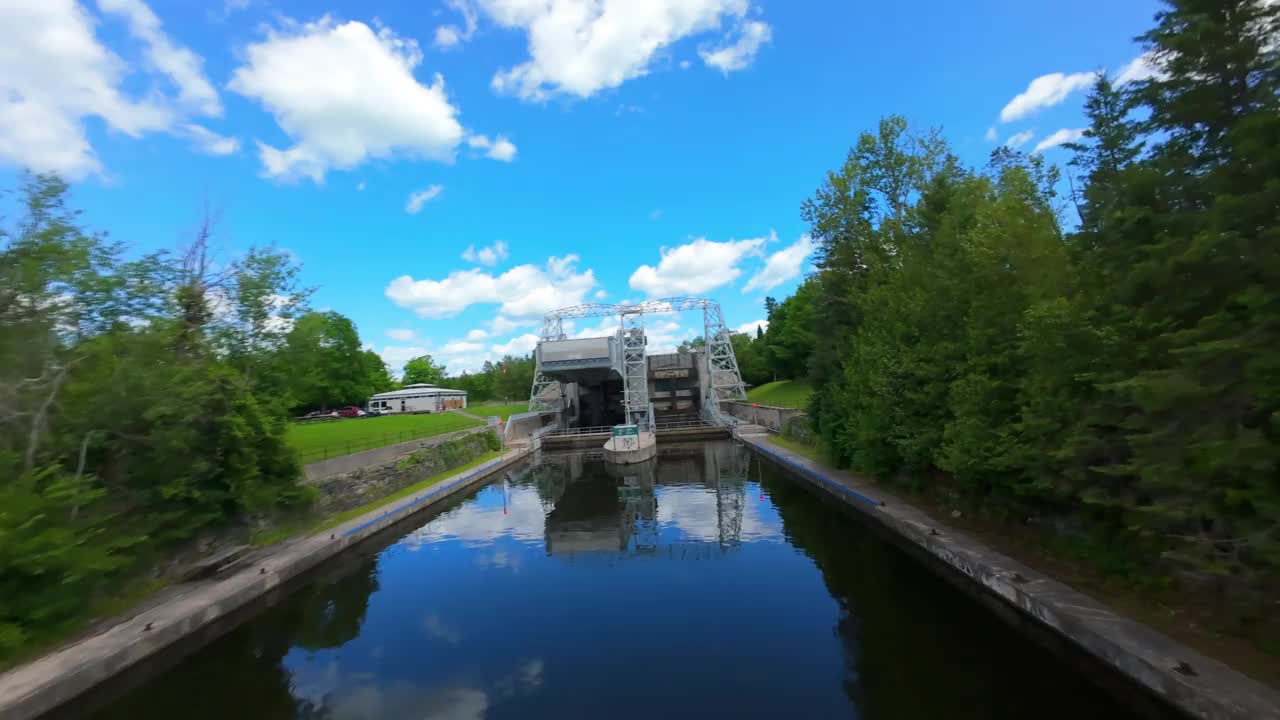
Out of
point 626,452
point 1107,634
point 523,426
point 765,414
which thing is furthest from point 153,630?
point 765,414

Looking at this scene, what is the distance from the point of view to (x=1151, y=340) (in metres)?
6.82

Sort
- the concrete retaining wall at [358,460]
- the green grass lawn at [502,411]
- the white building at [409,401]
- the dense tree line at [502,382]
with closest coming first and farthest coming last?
the concrete retaining wall at [358,460]
the green grass lawn at [502,411]
the white building at [409,401]
the dense tree line at [502,382]

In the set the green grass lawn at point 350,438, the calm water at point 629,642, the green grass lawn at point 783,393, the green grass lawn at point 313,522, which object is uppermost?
the green grass lawn at point 783,393

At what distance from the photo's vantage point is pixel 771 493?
21.5 m

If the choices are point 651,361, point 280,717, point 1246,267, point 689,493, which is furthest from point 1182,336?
point 651,361

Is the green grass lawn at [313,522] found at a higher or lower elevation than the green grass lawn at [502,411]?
lower

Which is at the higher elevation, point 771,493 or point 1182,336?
point 1182,336

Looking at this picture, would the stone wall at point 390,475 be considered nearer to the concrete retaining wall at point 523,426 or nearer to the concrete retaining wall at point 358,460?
the concrete retaining wall at point 358,460

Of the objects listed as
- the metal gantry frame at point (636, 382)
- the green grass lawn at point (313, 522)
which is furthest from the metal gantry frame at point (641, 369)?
the green grass lawn at point (313, 522)

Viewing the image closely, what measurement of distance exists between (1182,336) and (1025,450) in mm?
3953

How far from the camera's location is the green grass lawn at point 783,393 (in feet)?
191

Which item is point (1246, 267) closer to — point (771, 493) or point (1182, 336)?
point (1182, 336)

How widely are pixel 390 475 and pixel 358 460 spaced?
4.59 ft

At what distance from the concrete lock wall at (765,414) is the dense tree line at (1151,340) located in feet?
67.2
